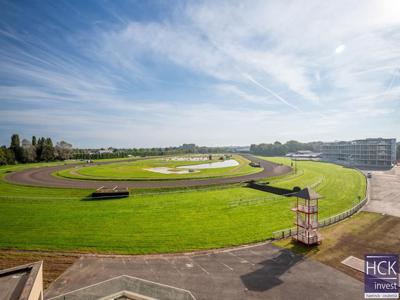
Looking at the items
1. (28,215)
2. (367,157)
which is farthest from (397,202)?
(367,157)

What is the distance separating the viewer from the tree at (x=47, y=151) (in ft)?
335

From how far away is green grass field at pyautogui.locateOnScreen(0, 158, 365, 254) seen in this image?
19411mm

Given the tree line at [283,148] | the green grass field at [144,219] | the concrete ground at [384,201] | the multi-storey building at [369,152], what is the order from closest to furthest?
1. the green grass field at [144,219]
2. the concrete ground at [384,201]
3. the multi-storey building at [369,152]
4. the tree line at [283,148]

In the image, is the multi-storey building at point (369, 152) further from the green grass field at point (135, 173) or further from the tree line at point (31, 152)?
the tree line at point (31, 152)

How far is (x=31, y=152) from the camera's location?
314 feet

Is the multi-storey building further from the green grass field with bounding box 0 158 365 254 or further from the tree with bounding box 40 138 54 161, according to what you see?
the tree with bounding box 40 138 54 161

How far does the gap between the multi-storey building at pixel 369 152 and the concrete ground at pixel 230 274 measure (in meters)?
100

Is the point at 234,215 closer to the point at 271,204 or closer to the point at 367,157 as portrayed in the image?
the point at 271,204

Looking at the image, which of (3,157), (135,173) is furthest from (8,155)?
(135,173)

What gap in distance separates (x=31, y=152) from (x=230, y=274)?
11156 cm

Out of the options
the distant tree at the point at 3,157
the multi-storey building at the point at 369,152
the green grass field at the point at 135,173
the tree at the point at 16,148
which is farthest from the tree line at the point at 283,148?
the distant tree at the point at 3,157

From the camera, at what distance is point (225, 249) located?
18109 mm

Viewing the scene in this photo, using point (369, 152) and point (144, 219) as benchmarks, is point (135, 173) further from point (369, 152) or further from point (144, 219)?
point (369, 152)

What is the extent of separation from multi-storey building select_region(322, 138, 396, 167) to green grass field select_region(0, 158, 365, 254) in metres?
67.1
